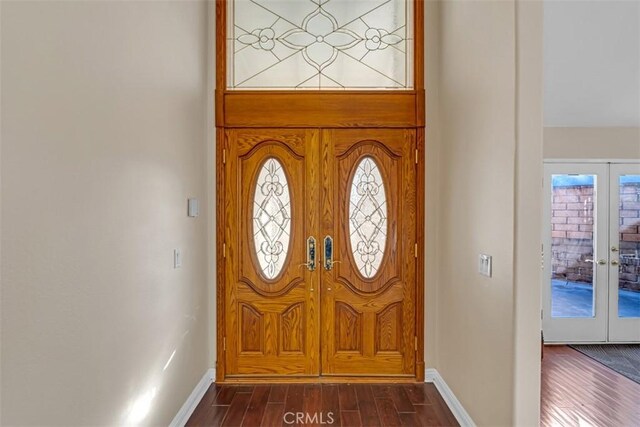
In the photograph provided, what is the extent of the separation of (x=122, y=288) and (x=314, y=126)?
1948 millimetres

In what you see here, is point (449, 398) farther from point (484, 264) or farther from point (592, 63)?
point (592, 63)

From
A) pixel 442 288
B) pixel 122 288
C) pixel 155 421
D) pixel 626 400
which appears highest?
pixel 122 288

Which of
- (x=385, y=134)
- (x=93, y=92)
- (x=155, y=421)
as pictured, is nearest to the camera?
(x=93, y=92)

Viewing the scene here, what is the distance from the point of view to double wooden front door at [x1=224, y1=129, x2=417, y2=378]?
10.4 feet

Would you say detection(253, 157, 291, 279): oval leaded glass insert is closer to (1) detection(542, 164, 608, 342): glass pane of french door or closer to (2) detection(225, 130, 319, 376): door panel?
(2) detection(225, 130, 319, 376): door panel

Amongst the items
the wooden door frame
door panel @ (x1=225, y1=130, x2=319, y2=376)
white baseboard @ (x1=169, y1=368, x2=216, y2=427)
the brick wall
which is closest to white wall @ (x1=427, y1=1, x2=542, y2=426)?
the wooden door frame

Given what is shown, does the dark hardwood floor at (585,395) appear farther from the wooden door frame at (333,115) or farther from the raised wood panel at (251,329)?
the raised wood panel at (251,329)

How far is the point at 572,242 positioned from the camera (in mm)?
4215

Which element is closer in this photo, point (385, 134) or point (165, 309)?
point (165, 309)

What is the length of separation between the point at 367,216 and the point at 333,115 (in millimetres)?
887

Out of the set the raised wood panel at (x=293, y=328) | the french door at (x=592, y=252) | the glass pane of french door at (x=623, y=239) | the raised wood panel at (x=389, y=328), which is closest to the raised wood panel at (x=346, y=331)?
the raised wood panel at (x=389, y=328)

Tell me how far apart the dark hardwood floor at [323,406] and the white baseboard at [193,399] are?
0.04 m

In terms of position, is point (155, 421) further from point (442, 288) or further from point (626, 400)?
point (626, 400)

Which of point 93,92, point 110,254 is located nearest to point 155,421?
point 110,254
